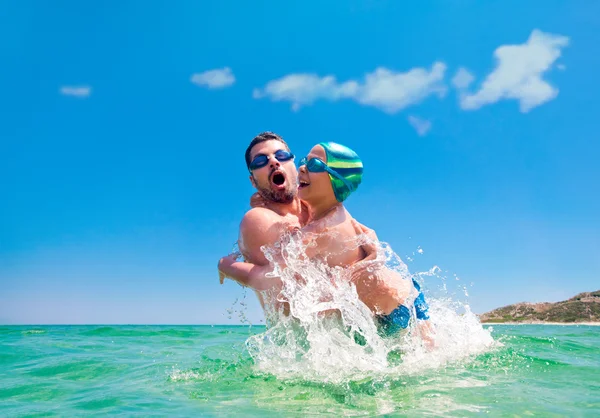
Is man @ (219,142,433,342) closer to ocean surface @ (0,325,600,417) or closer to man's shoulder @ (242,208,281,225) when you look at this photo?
man's shoulder @ (242,208,281,225)

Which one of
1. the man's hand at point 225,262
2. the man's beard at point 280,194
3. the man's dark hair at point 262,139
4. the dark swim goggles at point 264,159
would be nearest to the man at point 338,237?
the man's hand at point 225,262

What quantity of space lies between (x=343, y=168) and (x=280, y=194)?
3.00 ft

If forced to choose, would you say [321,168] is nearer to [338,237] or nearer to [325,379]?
[338,237]

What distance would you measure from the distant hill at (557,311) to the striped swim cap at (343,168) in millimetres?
48272

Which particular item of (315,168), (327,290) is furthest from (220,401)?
(315,168)

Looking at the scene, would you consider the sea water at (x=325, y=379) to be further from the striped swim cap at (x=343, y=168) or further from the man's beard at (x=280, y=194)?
the man's beard at (x=280, y=194)

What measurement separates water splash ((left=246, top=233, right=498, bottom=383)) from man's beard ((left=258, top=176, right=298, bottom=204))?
75 centimetres

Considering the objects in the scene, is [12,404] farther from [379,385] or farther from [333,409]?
[379,385]

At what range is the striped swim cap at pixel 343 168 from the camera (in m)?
3.73

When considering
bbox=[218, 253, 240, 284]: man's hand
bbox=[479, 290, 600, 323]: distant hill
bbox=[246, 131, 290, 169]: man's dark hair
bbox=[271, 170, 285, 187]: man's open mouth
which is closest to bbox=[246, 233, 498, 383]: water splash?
bbox=[218, 253, 240, 284]: man's hand

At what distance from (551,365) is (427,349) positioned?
1.67 meters

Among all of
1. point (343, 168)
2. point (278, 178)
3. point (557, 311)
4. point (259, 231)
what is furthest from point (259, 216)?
point (557, 311)

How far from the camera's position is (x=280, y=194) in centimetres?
446

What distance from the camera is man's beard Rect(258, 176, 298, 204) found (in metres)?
4.46
